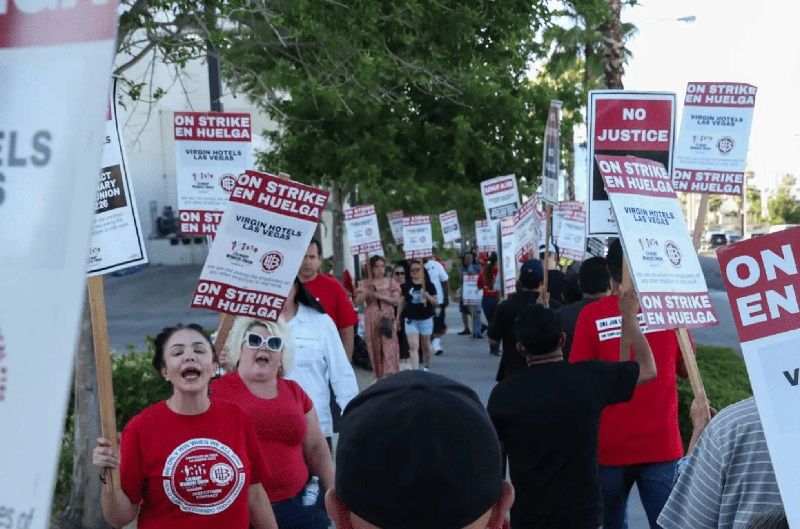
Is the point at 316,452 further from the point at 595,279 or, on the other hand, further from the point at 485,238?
the point at 485,238

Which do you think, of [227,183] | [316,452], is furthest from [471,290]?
[316,452]

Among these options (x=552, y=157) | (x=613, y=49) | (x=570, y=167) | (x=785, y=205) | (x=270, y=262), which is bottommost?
(x=270, y=262)

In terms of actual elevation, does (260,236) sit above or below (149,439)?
above

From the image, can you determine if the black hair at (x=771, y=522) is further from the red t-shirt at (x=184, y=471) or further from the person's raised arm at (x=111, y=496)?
the person's raised arm at (x=111, y=496)

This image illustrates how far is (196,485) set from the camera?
4.22m

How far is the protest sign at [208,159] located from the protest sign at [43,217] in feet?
20.8

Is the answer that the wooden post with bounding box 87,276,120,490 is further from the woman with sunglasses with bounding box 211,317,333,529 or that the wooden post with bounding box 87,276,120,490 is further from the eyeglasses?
the eyeglasses

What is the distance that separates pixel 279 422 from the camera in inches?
200

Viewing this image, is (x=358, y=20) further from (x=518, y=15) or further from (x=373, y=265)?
(x=373, y=265)

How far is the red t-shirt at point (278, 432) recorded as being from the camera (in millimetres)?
5066

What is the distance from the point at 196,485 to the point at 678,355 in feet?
9.71

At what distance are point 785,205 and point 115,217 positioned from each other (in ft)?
365

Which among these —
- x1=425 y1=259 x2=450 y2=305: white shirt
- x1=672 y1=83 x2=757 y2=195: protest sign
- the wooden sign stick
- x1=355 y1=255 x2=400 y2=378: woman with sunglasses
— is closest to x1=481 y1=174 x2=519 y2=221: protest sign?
x1=425 y1=259 x2=450 y2=305: white shirt

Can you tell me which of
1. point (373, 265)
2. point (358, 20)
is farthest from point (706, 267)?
point (358, 20)
